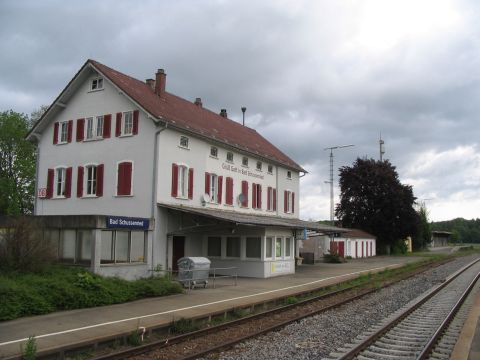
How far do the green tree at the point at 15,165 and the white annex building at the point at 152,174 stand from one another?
19304 mm

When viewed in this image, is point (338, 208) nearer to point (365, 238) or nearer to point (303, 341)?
point (365, 238)

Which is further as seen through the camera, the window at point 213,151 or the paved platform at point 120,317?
the window at point 213,151

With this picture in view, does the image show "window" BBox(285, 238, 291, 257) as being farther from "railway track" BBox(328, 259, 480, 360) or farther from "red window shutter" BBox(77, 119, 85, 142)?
"red window shutter" BBox(77, 119, 85, 142)

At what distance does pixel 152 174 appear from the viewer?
22297mm

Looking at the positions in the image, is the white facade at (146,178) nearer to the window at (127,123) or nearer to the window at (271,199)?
the window at (127,123)

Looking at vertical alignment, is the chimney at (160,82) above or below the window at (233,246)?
above

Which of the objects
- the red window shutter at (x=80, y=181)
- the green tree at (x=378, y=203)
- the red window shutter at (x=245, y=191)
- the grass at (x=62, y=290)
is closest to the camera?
the grass at (x=62, y=290)

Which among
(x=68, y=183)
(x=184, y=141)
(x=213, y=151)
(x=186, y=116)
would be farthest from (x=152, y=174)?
(x=68, y=183)

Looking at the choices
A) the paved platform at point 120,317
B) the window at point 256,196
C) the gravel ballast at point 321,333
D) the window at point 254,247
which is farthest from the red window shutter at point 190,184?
the gravel ballast at point 321,333

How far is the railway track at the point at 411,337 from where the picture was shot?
9.01 meters

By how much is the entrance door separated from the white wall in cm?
254

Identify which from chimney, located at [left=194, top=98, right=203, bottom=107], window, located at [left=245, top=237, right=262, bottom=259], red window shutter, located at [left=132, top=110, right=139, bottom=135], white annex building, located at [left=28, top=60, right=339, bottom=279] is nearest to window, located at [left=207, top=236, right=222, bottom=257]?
white annex building, located at [left=28, top=60, right=339, bottom=279]

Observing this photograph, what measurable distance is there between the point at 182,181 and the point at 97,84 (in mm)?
→ 6606

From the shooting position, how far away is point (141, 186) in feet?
74.3
